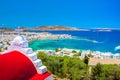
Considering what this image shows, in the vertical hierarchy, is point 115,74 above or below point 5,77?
below

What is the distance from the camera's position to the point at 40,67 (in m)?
18.1

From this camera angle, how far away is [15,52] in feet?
57.0

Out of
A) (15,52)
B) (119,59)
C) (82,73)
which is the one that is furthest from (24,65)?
(119,59)

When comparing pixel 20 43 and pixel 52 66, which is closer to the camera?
pixel 20 43

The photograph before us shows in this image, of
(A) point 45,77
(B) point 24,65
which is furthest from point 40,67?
(B) point 24,65

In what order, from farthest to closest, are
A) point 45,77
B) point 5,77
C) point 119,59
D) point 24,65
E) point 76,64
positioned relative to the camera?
point 119,59
point 76,64
point 45,77
point 24,65
point 5,77

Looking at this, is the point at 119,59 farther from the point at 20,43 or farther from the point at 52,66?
the point at 20,43

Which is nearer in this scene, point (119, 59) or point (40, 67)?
point (40, 67)

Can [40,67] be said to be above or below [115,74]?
above

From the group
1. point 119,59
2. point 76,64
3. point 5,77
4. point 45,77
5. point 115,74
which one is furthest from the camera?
point 119,59

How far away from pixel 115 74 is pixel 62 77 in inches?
263

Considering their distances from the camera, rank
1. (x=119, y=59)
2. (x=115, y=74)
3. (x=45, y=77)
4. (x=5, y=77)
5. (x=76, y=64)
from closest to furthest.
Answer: (x=5, y=77) → (x=45, y=77) → (x=115, y=74) → (x=76, y=64) → (x=119, y=59)

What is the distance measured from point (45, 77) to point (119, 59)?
41482mm

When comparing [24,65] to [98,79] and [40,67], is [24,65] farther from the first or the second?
[98,79]
